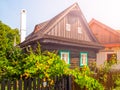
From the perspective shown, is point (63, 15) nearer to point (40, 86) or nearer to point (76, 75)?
point (76, 75)

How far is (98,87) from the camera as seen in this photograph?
33.9 ft

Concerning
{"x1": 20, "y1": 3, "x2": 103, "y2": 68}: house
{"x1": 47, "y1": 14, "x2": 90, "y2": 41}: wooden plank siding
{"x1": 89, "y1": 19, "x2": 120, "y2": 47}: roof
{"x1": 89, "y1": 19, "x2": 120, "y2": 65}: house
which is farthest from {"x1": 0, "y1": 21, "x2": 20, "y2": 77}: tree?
{"x1": 89, "y1": 19, "x2": 120, "y2": 47}: roof

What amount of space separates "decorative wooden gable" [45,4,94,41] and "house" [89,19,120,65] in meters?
6.41

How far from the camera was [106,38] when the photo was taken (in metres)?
38.6

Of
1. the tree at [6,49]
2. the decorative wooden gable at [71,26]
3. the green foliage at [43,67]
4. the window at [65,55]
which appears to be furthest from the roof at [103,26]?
the green foliage at [43,67]

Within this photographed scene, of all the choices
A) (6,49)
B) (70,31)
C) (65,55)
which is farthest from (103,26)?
(6,49)

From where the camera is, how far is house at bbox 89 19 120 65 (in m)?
34.9

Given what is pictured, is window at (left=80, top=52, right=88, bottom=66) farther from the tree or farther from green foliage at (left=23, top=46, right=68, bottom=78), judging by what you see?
green foliage at (left=23, top=46, right=68, bottom=78)

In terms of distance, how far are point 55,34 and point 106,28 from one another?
554 inches

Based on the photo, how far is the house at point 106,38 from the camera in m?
34.9

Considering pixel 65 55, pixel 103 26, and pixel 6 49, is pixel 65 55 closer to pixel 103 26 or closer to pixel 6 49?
pixel 6 49

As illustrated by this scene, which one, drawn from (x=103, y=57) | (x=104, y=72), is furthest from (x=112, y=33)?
(x=104, y=72)

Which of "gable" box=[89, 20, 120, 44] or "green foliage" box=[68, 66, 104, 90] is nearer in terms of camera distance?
"green foliage" box=[68, 66, 104, 90]

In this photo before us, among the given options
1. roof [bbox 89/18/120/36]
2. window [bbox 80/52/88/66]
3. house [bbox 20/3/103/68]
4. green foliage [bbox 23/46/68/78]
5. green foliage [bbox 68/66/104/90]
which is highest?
roof [bbox 89/18/120/36]
